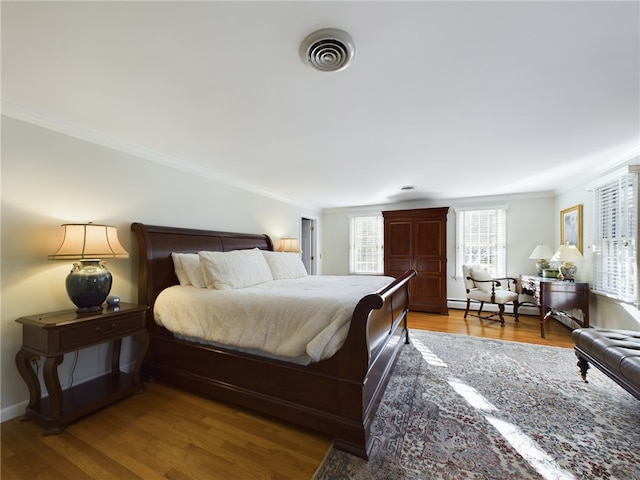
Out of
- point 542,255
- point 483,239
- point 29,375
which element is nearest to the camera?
point 29,375

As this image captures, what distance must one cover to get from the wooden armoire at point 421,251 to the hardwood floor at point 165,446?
4.02m

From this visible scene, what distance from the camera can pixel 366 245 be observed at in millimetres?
6441

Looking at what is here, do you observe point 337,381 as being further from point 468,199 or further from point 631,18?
point 468,199

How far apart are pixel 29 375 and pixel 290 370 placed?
191cm

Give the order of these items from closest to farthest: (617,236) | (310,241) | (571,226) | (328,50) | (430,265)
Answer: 1. (328,50)
2. (617,236)
3. (571,226)
4. (430,265)
5. (310,241)

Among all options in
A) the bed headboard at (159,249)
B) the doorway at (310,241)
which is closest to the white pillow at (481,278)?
the doorway at (310,241)

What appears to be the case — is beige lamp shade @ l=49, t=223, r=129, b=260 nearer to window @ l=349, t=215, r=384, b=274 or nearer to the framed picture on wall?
window @ l=349, t=215, r=384, b=274

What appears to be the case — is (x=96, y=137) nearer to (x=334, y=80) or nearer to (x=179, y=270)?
(x=179, y=270)

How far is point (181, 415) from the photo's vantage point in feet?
6.63

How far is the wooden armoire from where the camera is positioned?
5.11 meters

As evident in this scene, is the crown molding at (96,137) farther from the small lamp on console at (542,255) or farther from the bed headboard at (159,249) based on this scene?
the small lamp on console at (542,255)

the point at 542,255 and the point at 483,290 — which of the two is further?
the point at 483,290

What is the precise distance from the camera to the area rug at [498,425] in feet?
4.94

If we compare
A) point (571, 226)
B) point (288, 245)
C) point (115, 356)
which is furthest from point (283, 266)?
point (571, 226)
